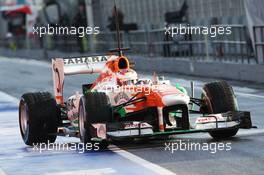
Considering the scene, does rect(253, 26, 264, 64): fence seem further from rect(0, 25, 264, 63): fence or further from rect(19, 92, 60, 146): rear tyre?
rect(19, 92, 60, 146): rear tyre

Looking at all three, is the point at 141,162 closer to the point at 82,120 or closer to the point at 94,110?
the point at 94,110

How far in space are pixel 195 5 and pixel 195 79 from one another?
5803 mm

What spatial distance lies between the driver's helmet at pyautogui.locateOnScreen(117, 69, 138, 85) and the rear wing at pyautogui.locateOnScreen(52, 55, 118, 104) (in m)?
0.98

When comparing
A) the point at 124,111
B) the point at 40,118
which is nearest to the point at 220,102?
the point at 124,111

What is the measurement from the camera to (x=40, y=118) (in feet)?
47.5

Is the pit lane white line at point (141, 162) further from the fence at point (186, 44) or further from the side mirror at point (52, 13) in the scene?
the side mirror at point (52, 13)

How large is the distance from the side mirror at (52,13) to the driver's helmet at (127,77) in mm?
35642

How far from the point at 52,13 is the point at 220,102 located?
37437mm

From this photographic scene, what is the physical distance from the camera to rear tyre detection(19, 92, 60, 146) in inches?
571

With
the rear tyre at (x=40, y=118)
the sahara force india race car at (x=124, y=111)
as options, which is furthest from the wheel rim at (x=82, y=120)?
the rear tyre at (x=40, y=118)

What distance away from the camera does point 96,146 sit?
13.6 m

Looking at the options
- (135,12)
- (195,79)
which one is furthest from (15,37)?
(195,79)

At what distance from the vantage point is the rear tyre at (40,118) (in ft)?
47.6

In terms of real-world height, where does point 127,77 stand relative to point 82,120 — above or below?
above
